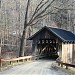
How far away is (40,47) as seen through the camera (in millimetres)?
26219

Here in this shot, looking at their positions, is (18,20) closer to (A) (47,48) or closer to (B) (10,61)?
(A) (47,48)

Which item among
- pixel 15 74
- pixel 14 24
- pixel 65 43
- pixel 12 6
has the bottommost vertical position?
pixel 15 74

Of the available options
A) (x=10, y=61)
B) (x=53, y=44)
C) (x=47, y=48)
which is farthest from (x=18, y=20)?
(x=10, y=61)

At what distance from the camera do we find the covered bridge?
2311cm

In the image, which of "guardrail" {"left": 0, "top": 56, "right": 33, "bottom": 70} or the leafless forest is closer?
"guardrail" {"left": 0, "top": 56, "right": 33, "bottom": 70}

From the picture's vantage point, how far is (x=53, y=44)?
26844 mm

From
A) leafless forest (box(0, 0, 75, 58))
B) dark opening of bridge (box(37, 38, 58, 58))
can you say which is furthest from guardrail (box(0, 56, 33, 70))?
leafless forest (box(0, 0, 75, 58))

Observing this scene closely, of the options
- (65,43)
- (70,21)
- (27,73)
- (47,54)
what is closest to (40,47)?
(47,54)

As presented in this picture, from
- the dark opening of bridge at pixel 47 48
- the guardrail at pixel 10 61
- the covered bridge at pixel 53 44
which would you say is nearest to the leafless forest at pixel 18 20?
the dark opening of bridge at pixel 47 48

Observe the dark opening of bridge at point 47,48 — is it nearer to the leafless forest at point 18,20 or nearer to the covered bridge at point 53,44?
the covered bridge at point 53,44

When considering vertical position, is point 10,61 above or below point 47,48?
below

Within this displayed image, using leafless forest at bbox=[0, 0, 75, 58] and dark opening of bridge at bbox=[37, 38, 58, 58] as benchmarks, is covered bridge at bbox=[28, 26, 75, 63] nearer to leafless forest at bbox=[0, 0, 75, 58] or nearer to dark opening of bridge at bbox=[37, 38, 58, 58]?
dark opening of bridge at bbox=[37, 38, 58, 58]

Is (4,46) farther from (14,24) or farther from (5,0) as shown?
(5,0)

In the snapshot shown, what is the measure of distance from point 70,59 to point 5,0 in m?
28.6
